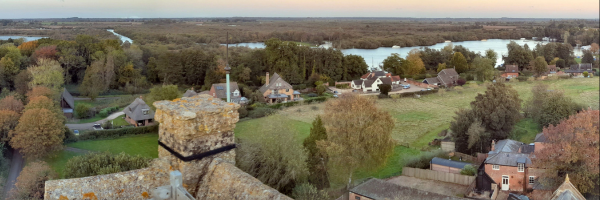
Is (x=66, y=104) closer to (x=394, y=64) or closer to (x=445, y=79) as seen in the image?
(x=394, y=64)

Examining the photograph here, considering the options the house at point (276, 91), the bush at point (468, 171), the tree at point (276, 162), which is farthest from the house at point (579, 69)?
the tree at point (276, 162)

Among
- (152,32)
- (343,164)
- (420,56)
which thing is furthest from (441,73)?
(343,164)

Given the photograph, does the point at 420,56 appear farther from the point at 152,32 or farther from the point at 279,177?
the point at 279,177

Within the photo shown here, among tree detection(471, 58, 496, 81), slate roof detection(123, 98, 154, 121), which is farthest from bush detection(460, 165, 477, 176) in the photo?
tree detection(471, 58, 496, 81)

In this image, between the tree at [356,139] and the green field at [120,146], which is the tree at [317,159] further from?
the green field at [120,146]

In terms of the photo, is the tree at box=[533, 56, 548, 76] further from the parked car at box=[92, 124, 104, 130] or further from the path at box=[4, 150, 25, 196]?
the path at box=[4, 150, 25, 196]
